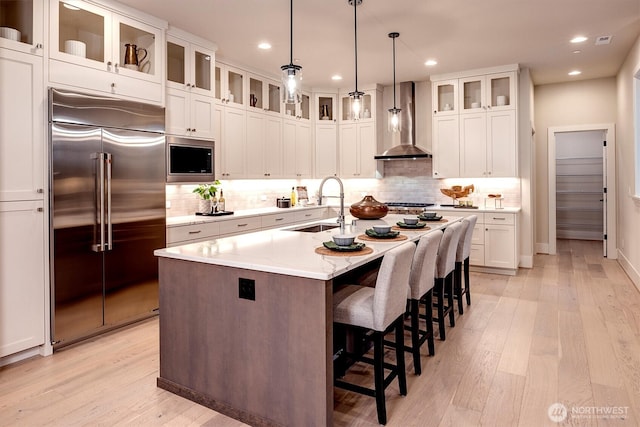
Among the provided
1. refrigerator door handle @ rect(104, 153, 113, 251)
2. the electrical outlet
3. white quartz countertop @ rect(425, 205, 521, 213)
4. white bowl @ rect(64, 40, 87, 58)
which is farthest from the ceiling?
the electrical outlet

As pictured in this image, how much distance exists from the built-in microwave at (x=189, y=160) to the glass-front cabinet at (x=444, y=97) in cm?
340

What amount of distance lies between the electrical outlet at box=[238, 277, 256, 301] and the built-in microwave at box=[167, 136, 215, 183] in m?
2.30

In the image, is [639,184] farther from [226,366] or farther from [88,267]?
[88,267]

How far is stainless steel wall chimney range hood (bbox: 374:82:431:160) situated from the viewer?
6.37m

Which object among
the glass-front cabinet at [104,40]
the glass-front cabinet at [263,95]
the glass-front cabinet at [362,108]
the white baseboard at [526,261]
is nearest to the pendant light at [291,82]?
the glass-front cabinet at [104,40]

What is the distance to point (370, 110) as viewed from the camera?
667 centimetres

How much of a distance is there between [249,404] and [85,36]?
3.10 meters

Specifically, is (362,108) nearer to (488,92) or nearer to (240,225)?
(488,92)

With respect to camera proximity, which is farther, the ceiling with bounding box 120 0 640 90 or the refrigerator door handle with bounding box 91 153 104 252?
the ceiling with bounding box 120 0 640 90

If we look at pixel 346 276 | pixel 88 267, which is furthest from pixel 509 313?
pixel 88 267

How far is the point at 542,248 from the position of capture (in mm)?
7148

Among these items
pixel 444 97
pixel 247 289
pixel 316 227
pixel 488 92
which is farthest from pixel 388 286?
pixel 444 97

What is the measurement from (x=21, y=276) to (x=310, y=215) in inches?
156

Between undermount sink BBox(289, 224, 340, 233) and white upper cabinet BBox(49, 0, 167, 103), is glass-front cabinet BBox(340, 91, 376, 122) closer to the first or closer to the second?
undermount sink BBox(289, 224, 340, 233)
